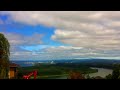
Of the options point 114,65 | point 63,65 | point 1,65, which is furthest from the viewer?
point 63,65
